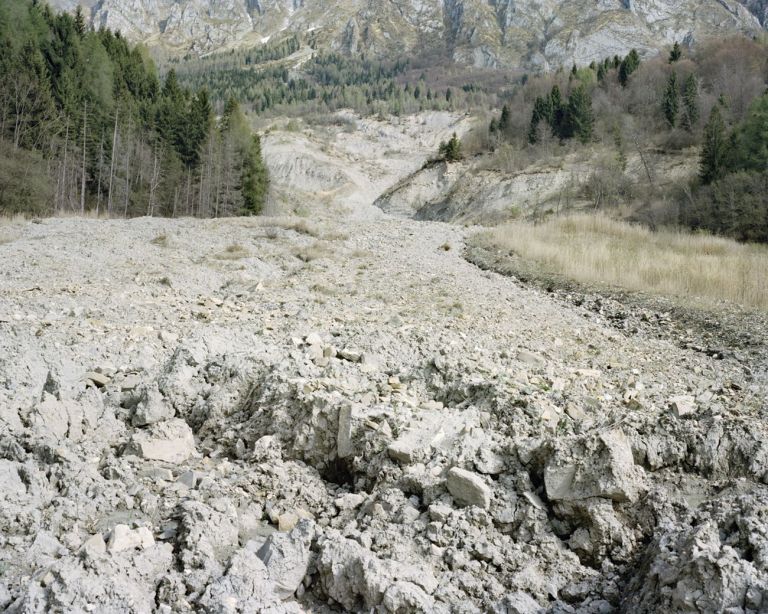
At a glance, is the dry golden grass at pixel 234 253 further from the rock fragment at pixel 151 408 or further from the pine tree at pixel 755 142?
the pine tree at pixel 755 142

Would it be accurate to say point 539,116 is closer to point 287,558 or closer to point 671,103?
point 671,103

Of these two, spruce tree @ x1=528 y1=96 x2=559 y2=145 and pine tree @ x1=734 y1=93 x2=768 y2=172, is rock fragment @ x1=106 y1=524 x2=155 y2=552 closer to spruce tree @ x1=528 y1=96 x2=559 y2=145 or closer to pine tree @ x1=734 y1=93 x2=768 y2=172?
pine tree @ x1=734 y1=93 x2=768 y2=172

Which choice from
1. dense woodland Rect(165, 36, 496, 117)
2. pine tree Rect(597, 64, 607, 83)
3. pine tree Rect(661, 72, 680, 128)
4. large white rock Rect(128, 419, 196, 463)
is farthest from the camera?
dense woodland Rect(165, 36, 496, 117)

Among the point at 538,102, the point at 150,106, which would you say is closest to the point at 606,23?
the point at 538,102

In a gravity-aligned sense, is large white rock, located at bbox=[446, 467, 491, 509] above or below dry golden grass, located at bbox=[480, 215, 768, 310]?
below

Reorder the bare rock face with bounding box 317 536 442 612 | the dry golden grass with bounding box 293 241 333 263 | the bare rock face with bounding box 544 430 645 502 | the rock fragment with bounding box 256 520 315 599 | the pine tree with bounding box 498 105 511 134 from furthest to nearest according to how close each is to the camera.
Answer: the pine tree with bounding box 498 105 511 134 < the dry golden grass with bounding box 293 241 333 263 < the bare rock face with bounding box 544 430 645 502 < the rock fragment with bounding box 256 520 315 599 < the bare rock face with bounding box 317 536 442 612

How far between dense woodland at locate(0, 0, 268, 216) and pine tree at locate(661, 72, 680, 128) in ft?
119

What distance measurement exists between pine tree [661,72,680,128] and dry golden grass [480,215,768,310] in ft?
106

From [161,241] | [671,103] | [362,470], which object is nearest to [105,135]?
[161,241]

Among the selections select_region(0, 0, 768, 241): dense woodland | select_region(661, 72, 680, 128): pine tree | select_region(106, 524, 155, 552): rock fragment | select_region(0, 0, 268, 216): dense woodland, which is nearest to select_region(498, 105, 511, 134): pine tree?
select_region(0, 0, 768, 241): dense woodland

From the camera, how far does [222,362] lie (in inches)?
214

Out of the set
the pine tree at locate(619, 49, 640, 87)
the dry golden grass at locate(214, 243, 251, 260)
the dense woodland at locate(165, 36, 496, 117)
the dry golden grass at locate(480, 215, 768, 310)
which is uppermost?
the dense woodland at locate(165, 36, 496, 117)

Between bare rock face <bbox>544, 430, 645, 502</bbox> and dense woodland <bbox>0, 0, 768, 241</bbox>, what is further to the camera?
dense woodland <bbox>0, 0, 768, 241</bbox>

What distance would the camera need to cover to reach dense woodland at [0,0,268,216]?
32.2 meters
